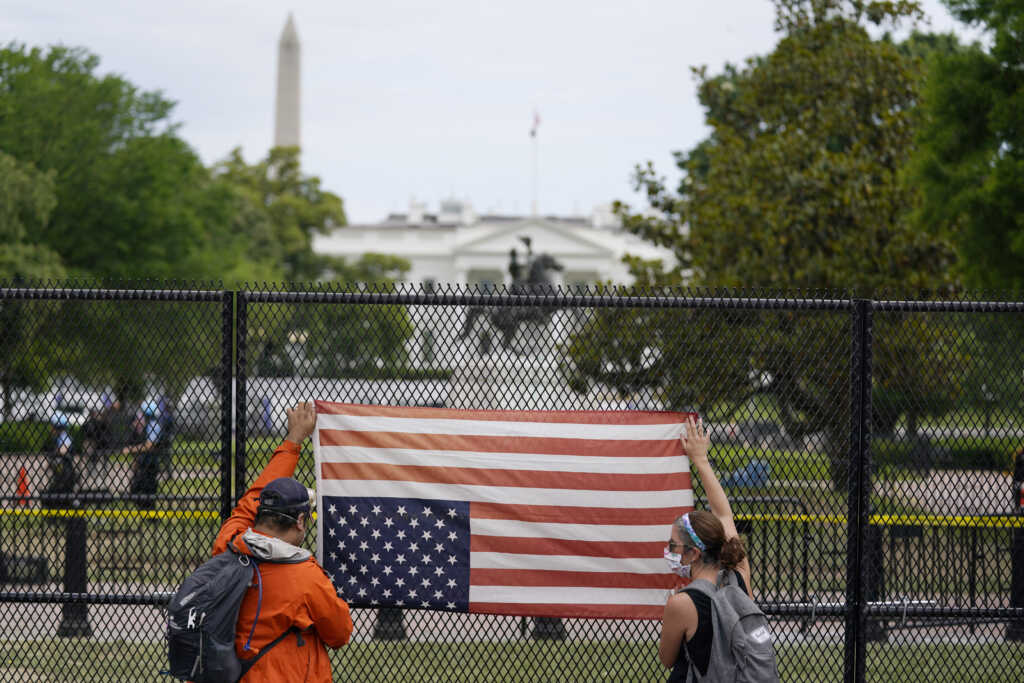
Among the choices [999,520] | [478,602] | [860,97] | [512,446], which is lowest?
[478,602]

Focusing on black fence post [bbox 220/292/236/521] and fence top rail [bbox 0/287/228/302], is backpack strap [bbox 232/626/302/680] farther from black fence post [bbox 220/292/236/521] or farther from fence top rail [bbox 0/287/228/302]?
fence top rail [bbox 0/287/228/302]

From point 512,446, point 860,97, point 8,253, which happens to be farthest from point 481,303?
point 8,253

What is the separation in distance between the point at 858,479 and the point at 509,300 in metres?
2.09

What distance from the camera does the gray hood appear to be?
4.25m

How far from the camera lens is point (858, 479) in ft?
18.6

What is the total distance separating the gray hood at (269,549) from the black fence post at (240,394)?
138 cm

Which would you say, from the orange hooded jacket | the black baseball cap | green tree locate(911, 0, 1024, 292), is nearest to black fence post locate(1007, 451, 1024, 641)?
the orange hooded jacket

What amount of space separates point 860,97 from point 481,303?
17.1 metres

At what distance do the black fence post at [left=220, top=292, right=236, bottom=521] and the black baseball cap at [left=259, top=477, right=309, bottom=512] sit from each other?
4.00 feet

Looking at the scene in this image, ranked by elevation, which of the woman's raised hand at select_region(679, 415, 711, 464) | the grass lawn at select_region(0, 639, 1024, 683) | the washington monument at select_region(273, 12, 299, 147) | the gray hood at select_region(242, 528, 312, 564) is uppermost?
the washington monument at select_region(273, 12, 299, 147)

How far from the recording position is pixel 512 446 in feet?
18.2

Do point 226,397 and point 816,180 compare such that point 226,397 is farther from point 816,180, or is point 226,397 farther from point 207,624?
point 816,180

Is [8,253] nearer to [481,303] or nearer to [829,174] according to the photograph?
[829,174]

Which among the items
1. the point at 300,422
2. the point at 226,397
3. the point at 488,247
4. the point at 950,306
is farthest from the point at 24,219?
the point at 488,247
